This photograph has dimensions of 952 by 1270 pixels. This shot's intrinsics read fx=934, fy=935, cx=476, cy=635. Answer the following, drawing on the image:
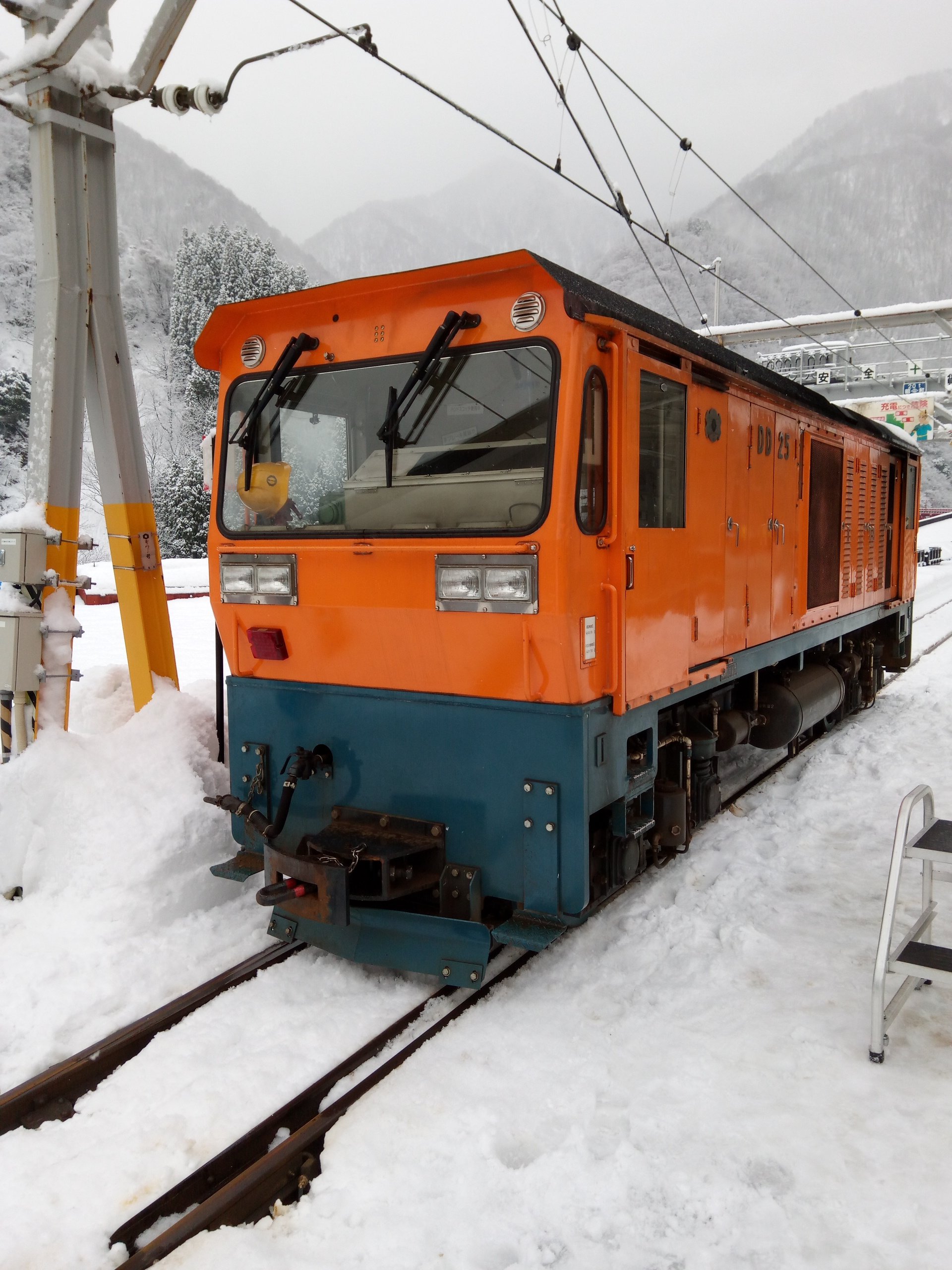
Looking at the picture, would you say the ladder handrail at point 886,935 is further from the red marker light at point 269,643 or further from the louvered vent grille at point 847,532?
the louvered vent grille at point 847,532

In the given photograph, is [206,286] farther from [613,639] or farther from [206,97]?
[613,639]

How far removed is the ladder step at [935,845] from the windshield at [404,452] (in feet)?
6.05

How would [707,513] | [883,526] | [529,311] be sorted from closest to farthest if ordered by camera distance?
[529,311], [707,513], [883,526]

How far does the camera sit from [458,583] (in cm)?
378

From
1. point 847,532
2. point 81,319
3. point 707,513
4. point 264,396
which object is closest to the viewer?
point 264,396

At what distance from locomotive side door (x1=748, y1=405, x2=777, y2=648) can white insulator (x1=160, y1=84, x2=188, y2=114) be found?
11.9 feet

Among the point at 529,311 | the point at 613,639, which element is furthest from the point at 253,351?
the point at 613,639

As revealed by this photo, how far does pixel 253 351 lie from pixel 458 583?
5.50 ft

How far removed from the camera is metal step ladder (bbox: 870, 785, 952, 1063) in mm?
3283

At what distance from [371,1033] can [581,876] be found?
1027mm

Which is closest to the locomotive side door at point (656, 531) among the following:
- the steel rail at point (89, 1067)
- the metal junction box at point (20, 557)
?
the steel rail at point (89, 1067)

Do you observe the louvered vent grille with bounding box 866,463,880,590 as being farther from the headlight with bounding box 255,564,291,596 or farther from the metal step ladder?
the headlight with bounding box 255,564,291,596

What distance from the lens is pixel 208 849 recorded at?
16.1 feet

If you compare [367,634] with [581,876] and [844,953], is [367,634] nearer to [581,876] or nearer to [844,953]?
[581,876]
